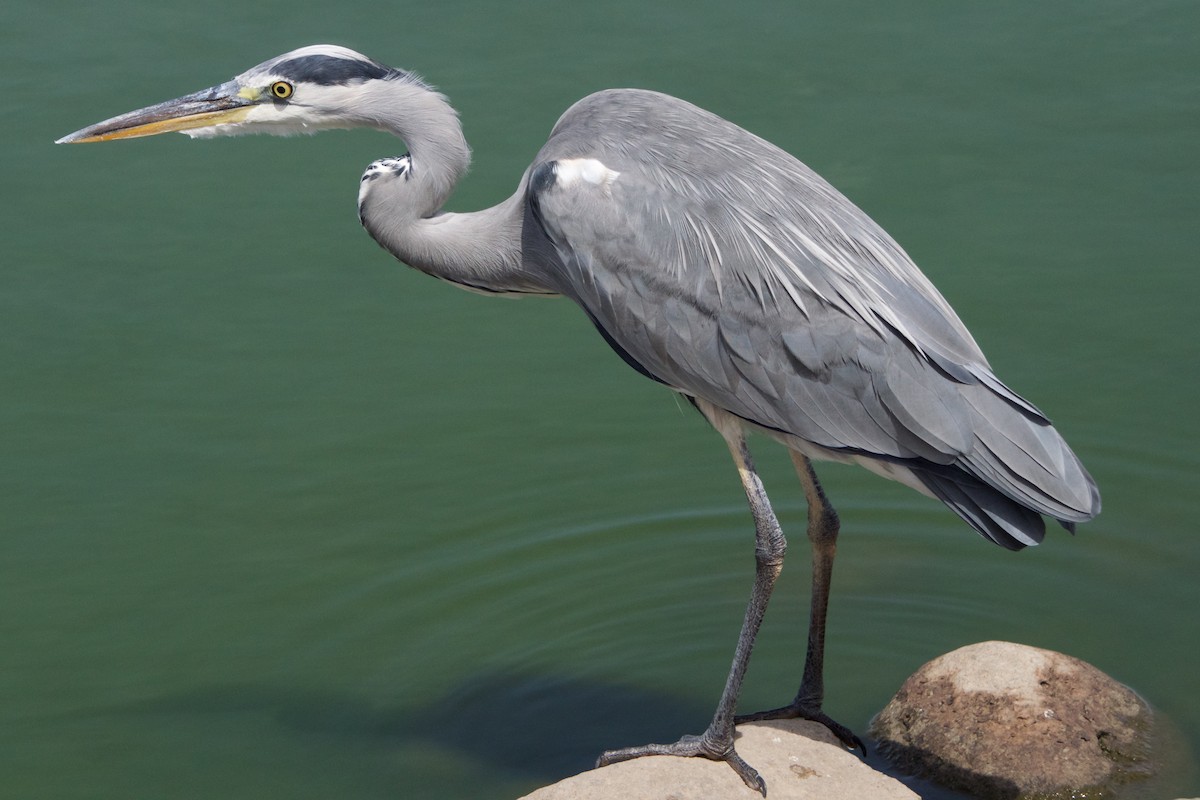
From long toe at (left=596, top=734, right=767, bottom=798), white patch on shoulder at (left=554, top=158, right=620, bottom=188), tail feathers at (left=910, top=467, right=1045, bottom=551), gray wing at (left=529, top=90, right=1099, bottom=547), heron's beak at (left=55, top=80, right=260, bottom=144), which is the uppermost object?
heron's beak at (left=55, top=80, right=260, bottom=144)

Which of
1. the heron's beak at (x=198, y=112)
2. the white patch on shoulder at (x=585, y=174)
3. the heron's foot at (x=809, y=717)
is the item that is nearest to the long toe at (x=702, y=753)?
the heron's foot at (x=809, y=717)

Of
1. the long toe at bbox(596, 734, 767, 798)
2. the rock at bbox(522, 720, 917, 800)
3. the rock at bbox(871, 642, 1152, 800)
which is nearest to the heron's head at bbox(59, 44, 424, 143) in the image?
the long toe at bbox(596, 734, 767, 798)

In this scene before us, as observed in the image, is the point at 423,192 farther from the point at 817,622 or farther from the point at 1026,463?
the point at 1026,463

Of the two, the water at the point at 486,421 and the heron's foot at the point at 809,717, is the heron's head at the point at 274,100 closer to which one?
the water at the point at 486,421

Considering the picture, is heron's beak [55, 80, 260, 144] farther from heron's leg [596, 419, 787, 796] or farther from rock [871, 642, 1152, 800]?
rock [871, 642, 1152, 800]

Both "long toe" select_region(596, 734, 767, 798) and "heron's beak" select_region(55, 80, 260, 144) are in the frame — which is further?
"heron's beak" select_region(55, 80, 260, 144)

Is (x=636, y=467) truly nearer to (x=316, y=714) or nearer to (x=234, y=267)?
(x=316, y=714)

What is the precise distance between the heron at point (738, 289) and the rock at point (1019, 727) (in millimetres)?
287

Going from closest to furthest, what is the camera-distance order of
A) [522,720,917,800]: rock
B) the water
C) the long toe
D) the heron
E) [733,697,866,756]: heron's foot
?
1. [522,720,917,800]: rock
2. the long toe
3. the heron
4. [733,697,866,756]: heron's foot
5. the water

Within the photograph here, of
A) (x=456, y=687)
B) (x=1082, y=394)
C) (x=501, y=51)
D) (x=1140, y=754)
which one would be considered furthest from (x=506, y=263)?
(x=501, y=51)

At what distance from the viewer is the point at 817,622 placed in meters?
5.43

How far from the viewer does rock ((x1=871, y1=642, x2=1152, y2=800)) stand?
→ 16.5ft

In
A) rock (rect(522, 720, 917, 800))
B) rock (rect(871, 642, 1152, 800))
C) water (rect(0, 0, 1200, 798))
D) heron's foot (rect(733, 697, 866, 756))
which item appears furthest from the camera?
water (rect(0, 0, 1200, 798))

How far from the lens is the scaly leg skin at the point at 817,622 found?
212 inches
